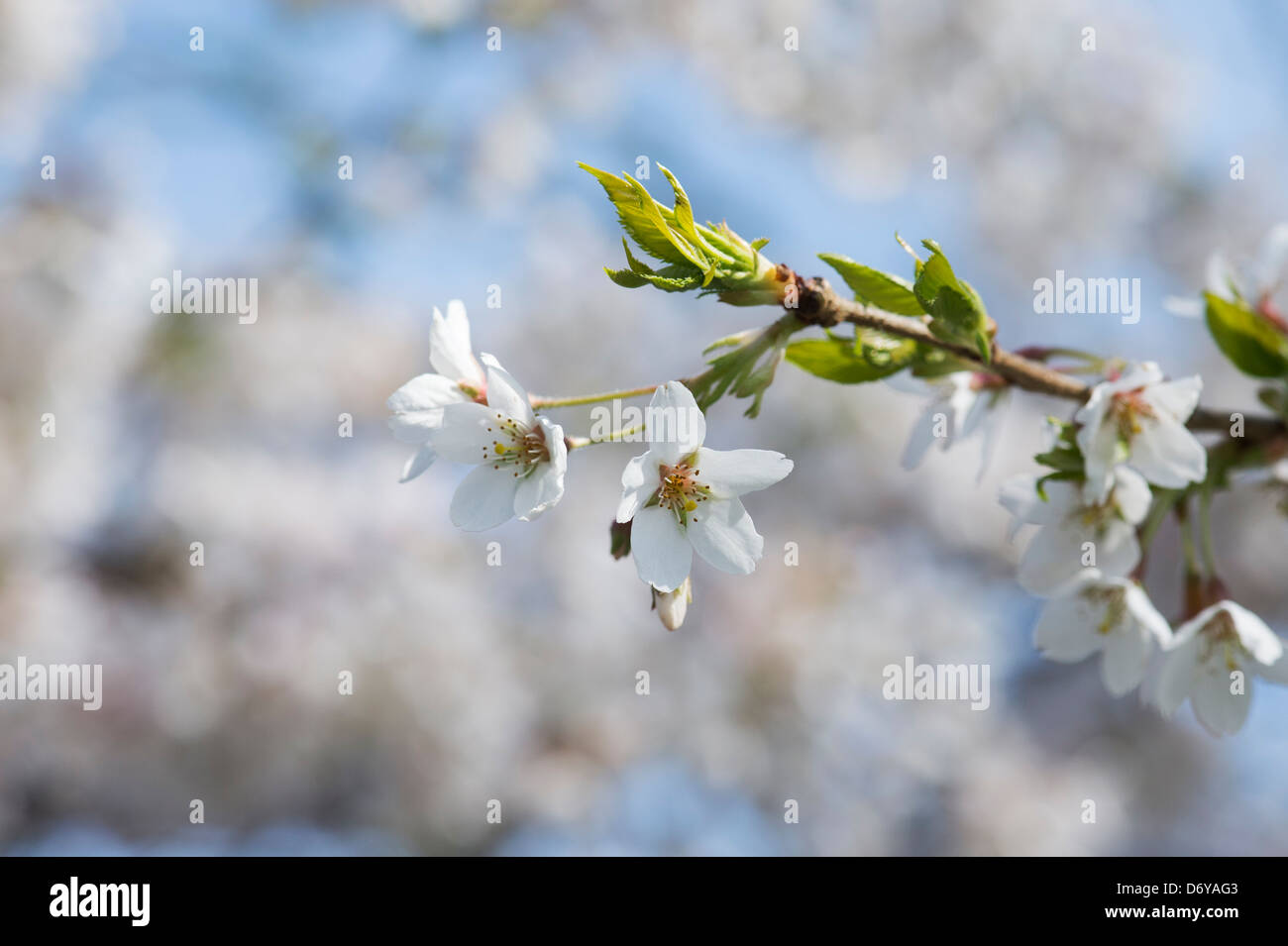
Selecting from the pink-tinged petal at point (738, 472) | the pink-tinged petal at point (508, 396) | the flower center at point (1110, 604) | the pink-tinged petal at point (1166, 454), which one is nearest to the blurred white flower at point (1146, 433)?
the pink-tinged petal at point (1166, 454)

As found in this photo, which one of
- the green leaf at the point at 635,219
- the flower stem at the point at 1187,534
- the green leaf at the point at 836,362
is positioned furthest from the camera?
the flower stem at the point at 1187,534

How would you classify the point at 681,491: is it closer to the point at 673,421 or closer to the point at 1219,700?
the point at 673,421

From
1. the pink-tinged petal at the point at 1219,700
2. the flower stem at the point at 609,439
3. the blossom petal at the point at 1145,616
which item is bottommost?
the pink-tinged petal at the point at 1219,700

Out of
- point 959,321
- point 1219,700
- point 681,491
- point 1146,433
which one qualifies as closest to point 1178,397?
point 1146,433

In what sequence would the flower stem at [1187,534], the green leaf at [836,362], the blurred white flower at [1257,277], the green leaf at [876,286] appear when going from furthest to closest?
the blurred white flower at [1257,277]
the flower stem at [1187,534]
the green leaf at [836,362]
the green leaf at [876,286]

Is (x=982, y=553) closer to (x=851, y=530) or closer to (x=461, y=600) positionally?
(x=851, y=530)

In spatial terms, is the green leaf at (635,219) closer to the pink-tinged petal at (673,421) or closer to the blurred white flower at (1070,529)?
the pink-tinged petal at (673,421)

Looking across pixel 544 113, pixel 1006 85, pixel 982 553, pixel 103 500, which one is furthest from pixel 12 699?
pixel 1006 85
